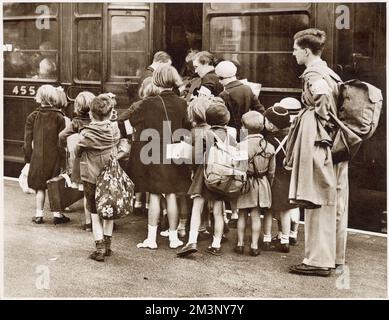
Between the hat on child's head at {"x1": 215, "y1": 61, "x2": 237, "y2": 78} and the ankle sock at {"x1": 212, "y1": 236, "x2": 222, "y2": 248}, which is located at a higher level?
the hat on child's head at {"x1": 215, "y1": 61, "x2": 237, "y2": 78}

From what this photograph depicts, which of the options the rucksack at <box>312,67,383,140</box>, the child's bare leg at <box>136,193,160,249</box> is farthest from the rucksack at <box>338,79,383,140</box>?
the child's bare leg at <box>136,193,160,249</box>

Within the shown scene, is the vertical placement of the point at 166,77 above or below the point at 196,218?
above

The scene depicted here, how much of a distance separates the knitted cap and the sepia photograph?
0.01 m

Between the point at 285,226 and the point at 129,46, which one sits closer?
the point at 285,226

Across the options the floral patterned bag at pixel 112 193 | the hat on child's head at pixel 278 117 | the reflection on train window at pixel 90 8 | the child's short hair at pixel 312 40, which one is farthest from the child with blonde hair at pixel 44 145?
the child's short hair at pixel 312 40

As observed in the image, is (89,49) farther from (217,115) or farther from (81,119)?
(217,115)

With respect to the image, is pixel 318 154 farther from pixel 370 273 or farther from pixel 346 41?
pixel 346 41

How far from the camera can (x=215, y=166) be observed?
459 cm

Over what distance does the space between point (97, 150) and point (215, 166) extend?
2.82ft

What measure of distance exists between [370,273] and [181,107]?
182 cm

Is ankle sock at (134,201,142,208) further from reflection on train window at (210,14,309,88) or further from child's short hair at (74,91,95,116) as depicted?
reflection on train window at (210,14,309,88)

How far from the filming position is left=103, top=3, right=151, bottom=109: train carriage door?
6.20 meters

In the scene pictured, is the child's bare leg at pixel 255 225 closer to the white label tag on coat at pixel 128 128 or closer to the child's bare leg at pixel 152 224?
the child's bare leg at pixel 152 224

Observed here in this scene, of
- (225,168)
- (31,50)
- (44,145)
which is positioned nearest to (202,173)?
(225,168)
